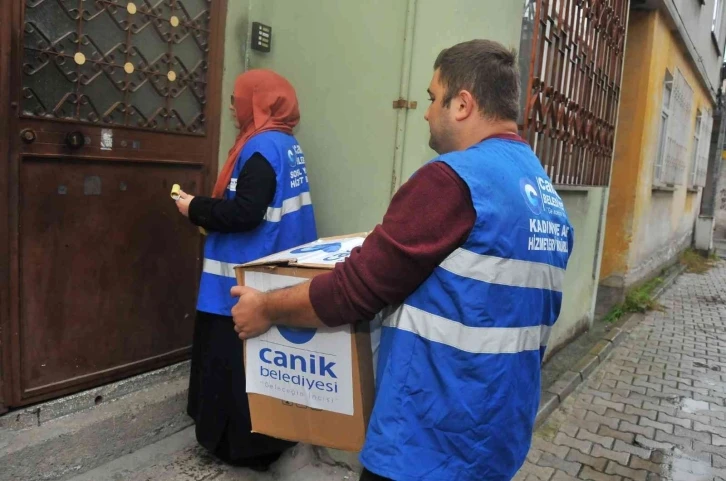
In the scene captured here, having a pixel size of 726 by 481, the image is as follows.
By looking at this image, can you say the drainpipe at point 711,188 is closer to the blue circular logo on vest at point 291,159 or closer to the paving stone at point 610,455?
the paving stone at point 610,455

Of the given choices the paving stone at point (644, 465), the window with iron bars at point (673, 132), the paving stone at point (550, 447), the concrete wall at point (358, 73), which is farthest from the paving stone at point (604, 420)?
the window with iron bars at point (673, 132)

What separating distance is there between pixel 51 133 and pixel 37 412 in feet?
3.90

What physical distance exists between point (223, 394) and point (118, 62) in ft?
5.26

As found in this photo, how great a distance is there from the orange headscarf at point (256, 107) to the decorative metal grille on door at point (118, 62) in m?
0.45

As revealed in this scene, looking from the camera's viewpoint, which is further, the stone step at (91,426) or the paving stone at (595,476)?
the paving stone at (595,476)

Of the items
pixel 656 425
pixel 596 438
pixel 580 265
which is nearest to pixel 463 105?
pixel 596 438

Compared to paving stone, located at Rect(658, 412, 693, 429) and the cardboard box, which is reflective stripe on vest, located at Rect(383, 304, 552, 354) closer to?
the cardboard box

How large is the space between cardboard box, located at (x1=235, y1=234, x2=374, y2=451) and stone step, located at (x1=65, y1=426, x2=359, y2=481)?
130 cm

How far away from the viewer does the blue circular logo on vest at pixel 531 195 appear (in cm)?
155

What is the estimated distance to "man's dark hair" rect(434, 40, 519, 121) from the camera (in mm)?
1566

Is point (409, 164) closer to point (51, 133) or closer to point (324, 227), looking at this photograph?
point (324, 227)

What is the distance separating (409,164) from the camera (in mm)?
3021

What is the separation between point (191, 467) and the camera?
297 centimetres

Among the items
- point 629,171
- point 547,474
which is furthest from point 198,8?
point 629,171
